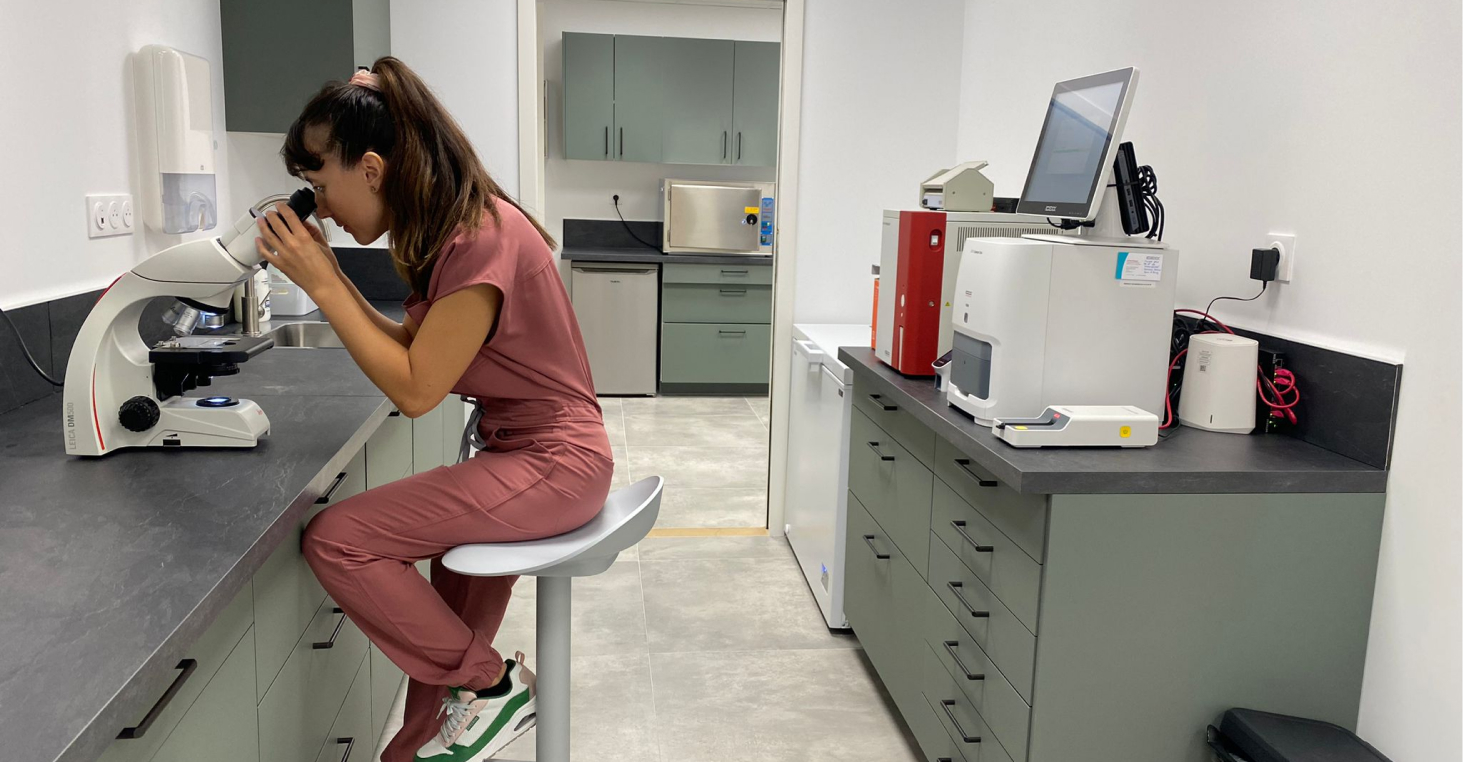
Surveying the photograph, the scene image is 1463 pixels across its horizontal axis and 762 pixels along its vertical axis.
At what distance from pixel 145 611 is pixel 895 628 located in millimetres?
1865

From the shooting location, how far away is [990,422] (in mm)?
2090

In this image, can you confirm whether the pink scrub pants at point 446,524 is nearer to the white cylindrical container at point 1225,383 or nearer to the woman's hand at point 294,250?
the woman's hand at point 294,250

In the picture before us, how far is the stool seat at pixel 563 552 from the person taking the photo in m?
1.64

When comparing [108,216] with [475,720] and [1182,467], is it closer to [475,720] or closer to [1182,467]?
[475,720]

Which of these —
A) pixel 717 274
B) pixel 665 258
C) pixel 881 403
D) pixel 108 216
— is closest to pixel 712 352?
pixel 717 274

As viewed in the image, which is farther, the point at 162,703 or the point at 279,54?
the point at 279,54

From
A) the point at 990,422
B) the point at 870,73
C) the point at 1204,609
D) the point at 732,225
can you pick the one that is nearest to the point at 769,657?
the point at 990,422

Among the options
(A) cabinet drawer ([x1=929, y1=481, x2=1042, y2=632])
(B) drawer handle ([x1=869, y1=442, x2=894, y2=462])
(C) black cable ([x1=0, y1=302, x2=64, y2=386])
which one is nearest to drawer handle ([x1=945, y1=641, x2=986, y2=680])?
(A) cabinet drawer ([x1=929, y1=481, x2=1042, y2=632])

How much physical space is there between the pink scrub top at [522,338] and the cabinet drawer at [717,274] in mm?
4643

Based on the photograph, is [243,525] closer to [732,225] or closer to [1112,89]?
[1112,89]

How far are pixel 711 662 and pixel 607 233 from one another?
444cm

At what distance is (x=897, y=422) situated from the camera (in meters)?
2.67

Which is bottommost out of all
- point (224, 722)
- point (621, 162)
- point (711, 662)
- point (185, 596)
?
point (711, 662)

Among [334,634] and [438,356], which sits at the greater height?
[438,356]
